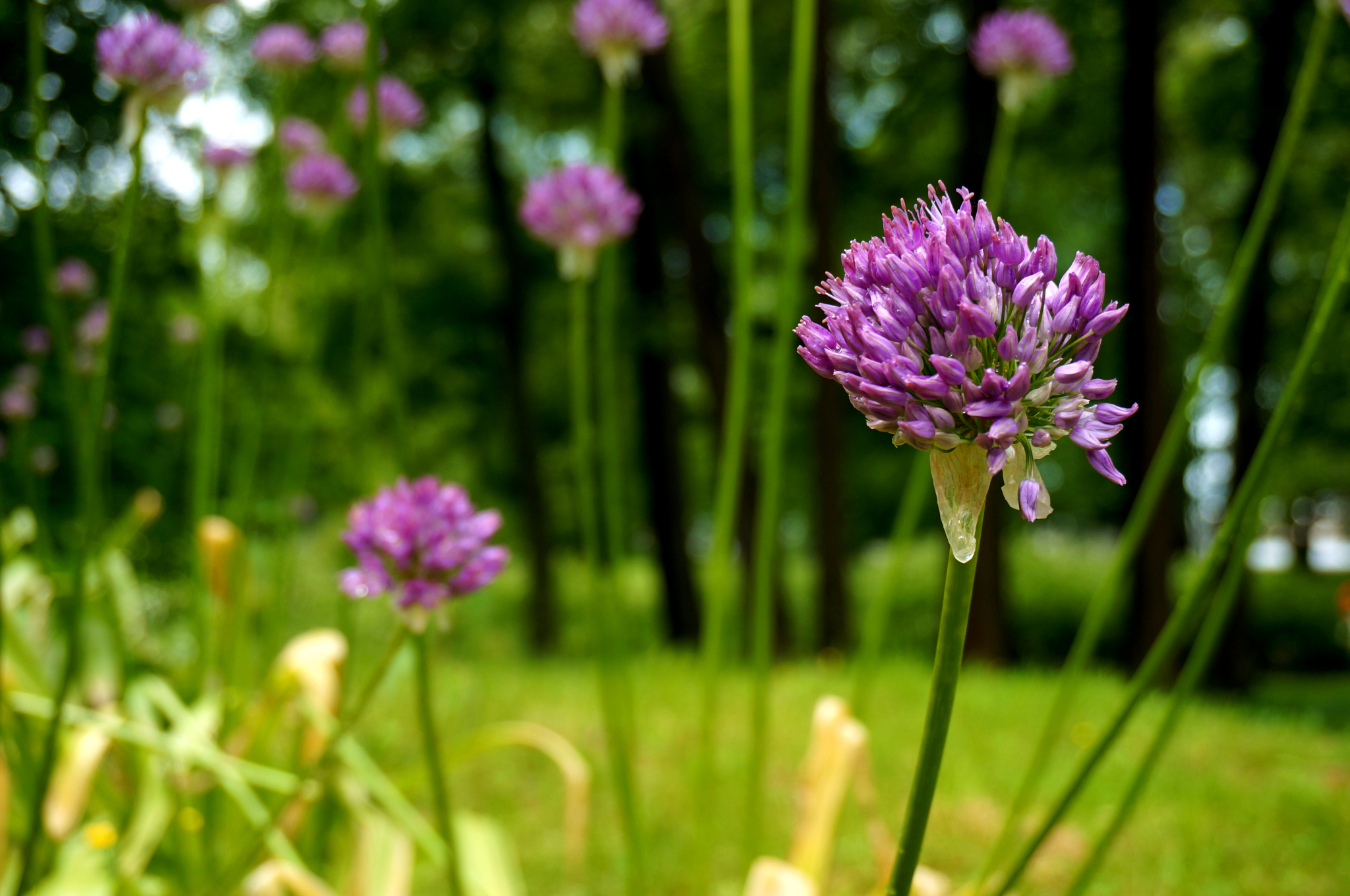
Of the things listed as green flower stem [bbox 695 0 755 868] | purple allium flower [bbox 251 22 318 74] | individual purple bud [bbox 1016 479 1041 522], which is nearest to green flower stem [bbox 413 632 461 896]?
green flower stem [bbox 695 0 755 868]

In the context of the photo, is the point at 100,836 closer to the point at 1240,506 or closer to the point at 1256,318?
the point at 1240,506

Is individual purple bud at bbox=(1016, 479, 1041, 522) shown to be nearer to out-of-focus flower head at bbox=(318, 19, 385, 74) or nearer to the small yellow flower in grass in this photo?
the small yellow flower in grass

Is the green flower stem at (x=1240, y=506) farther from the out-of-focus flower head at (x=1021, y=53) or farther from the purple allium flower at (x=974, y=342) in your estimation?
the out-of-focus flower head at (x=1021, y=53)

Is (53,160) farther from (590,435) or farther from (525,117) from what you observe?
(525,117)

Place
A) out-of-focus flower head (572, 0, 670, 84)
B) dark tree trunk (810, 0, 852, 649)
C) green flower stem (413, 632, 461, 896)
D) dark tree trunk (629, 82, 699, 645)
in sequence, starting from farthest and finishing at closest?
1. dark tree trunk (629, 82, 699, 645)
2. dark tree trunk (810, 0, 852, 649)
3. out-of-focus flower head (572, 0, 670, 84)
4. green flower stem (413, 632, 461, 896)

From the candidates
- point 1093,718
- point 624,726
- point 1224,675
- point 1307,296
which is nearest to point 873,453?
point 1307,296

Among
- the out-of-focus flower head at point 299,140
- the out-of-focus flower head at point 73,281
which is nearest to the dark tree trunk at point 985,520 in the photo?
the out-of-focus flower head at point 299,140

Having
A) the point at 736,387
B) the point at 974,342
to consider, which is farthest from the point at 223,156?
the point at 974,342
